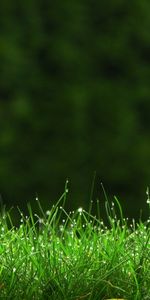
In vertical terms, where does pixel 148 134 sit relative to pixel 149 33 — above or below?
below

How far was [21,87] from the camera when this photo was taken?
698cm

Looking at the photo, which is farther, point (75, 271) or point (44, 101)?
point (44, 101)

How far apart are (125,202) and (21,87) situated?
129 centimetres

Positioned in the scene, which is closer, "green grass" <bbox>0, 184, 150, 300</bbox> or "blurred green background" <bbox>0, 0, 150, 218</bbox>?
"green grass" <bbox>0, 184, 150, 300</bbox>

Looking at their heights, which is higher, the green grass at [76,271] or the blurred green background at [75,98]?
the blurred green background at [75,98]

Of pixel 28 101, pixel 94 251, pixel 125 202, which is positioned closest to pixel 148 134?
pixel 125 202

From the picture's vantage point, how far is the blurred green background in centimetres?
691

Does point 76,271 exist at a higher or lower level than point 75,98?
lower

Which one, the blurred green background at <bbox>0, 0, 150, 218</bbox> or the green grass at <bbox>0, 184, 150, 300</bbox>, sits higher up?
the blurred green background at <bbox>0, 0, 150, 218</bbox>

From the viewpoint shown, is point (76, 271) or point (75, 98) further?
point (75, 98)

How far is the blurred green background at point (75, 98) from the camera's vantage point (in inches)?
272

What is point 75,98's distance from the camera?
7035 millimetres

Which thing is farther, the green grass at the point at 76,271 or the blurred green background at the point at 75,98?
the blurred green background at the point at 75,98

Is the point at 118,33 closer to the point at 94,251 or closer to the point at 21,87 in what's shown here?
the point at 21,87
